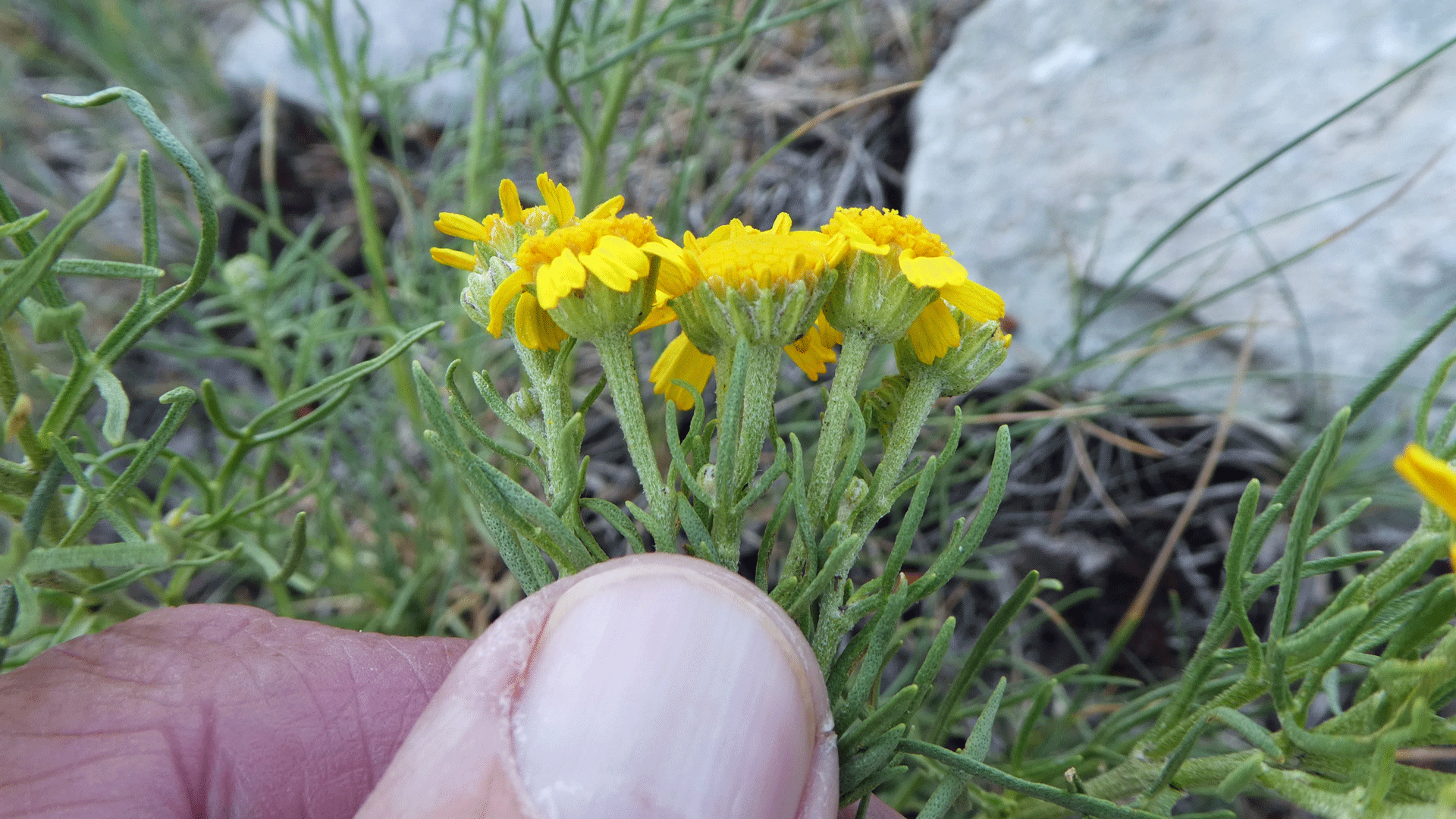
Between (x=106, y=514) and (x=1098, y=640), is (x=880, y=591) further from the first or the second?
(x=1098, y=640)

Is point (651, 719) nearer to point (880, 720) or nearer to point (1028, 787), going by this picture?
point (880, 720)

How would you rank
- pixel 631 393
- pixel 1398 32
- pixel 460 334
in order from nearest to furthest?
pixel 631 393
pixel 1398 32
pixel 460 334

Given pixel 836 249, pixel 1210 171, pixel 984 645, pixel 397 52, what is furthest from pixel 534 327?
pixel 397 52

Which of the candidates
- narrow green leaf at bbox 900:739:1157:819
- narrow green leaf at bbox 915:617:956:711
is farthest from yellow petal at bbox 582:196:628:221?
narrow green leaf at bbox 900:739:1157:819

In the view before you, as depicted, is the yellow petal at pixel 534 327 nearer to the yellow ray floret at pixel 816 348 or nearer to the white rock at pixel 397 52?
the yellow ray floret at pixel 816 348

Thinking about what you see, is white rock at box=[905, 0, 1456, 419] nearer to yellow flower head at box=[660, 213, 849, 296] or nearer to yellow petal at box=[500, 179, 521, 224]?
yellow flower head at box=[660, 213, 849, 296]

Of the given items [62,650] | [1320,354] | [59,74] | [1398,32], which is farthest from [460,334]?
[59,74]

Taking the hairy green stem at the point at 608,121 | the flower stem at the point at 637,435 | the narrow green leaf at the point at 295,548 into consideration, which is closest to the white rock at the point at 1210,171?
the hairy green stem at the point at 608,121

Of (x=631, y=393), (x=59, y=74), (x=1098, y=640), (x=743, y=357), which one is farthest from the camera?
(x=59, y=74)
